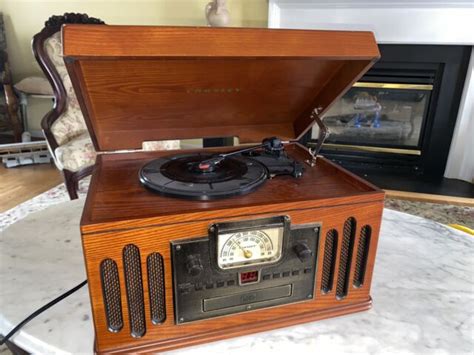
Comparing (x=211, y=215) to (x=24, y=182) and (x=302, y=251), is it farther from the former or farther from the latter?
(x=24, y=182)

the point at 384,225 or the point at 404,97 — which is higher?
the point at 404,97

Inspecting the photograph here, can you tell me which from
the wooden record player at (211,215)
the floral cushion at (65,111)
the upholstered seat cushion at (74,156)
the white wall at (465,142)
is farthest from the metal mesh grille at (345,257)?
the white wall at (465,142)

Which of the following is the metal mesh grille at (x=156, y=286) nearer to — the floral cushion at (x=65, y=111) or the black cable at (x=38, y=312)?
the black cable at (x=38, y=312)

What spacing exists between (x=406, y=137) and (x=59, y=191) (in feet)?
8.04

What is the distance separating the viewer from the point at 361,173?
2.73m

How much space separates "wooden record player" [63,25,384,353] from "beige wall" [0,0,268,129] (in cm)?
215

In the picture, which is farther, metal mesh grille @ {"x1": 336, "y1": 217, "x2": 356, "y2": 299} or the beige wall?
the beige wall

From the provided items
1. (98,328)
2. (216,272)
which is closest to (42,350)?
(98,328)

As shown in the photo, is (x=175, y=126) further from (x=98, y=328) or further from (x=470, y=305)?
(x=470, y=305)

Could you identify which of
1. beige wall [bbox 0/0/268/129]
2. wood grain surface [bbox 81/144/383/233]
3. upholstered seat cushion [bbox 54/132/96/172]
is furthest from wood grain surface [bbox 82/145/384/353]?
beige wall [bbox 0/0/268/129]

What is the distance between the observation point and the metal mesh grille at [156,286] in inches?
22.2

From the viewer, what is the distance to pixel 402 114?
9.00ft

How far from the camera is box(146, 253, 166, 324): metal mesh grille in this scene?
1.85 ft

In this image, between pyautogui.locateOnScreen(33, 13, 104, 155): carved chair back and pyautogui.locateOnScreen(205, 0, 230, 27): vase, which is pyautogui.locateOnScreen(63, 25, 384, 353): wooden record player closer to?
pyautogui.locateOnScreen(33, 13, 104, 155): carved chair back
